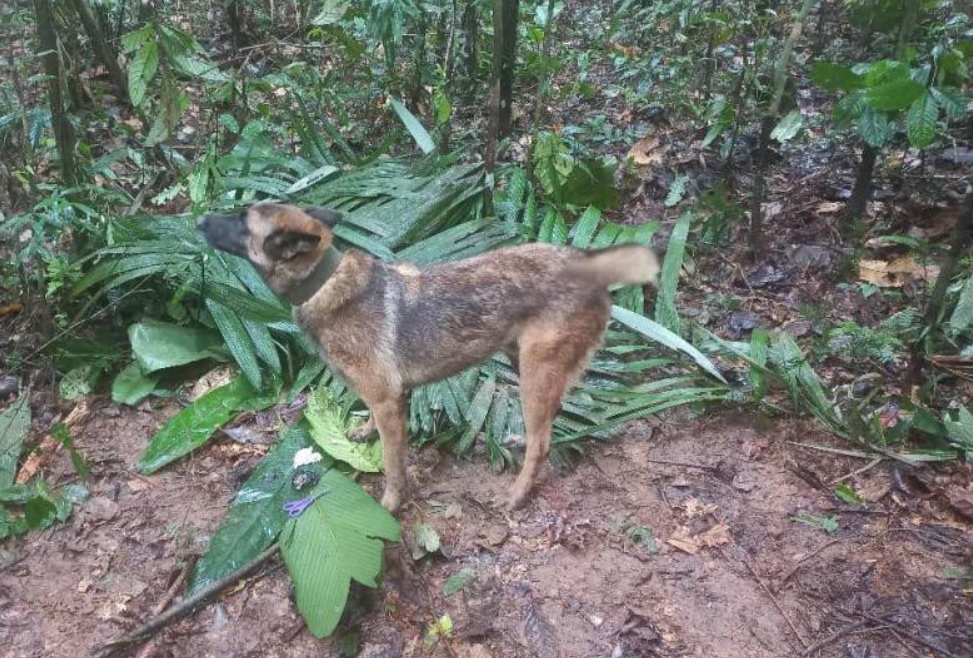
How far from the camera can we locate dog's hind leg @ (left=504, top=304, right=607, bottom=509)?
3793 millimetres

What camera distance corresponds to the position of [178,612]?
3500 millimetres

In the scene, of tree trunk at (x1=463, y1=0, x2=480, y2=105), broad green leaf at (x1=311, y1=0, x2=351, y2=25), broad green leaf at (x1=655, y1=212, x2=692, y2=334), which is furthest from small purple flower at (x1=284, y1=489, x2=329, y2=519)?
tree trunk at (x1=463, y1=0, x2=480, y2=105)

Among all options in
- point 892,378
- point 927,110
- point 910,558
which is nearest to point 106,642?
point 910,558

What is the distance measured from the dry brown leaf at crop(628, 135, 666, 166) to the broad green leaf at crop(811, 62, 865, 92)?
8.10ft

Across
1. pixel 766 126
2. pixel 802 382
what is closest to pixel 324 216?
pixel 802 382

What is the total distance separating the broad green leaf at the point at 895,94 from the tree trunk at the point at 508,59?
3003mm

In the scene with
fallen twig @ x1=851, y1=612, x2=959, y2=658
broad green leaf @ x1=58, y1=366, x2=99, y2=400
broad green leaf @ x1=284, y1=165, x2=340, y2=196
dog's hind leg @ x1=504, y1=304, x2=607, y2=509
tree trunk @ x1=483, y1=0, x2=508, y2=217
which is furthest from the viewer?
broad green leaf @ x1=284, y1=165, x2=340, y2=196

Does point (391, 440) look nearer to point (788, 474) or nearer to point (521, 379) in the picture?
point (521, 379)

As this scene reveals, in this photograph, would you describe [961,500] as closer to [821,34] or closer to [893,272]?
[893,272]

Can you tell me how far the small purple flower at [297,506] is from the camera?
3.68 metres

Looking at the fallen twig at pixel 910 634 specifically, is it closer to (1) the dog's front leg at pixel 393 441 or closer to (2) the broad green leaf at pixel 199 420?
(1) the dog's front leg at pixel 393 441

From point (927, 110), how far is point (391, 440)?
4.11m

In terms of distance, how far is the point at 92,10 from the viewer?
310 inches

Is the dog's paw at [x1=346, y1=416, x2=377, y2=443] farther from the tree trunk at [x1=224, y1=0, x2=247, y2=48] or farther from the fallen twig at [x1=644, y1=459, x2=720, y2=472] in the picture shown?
the tree trunk at [x1=224, y1=0, x2=247, y2=48]
